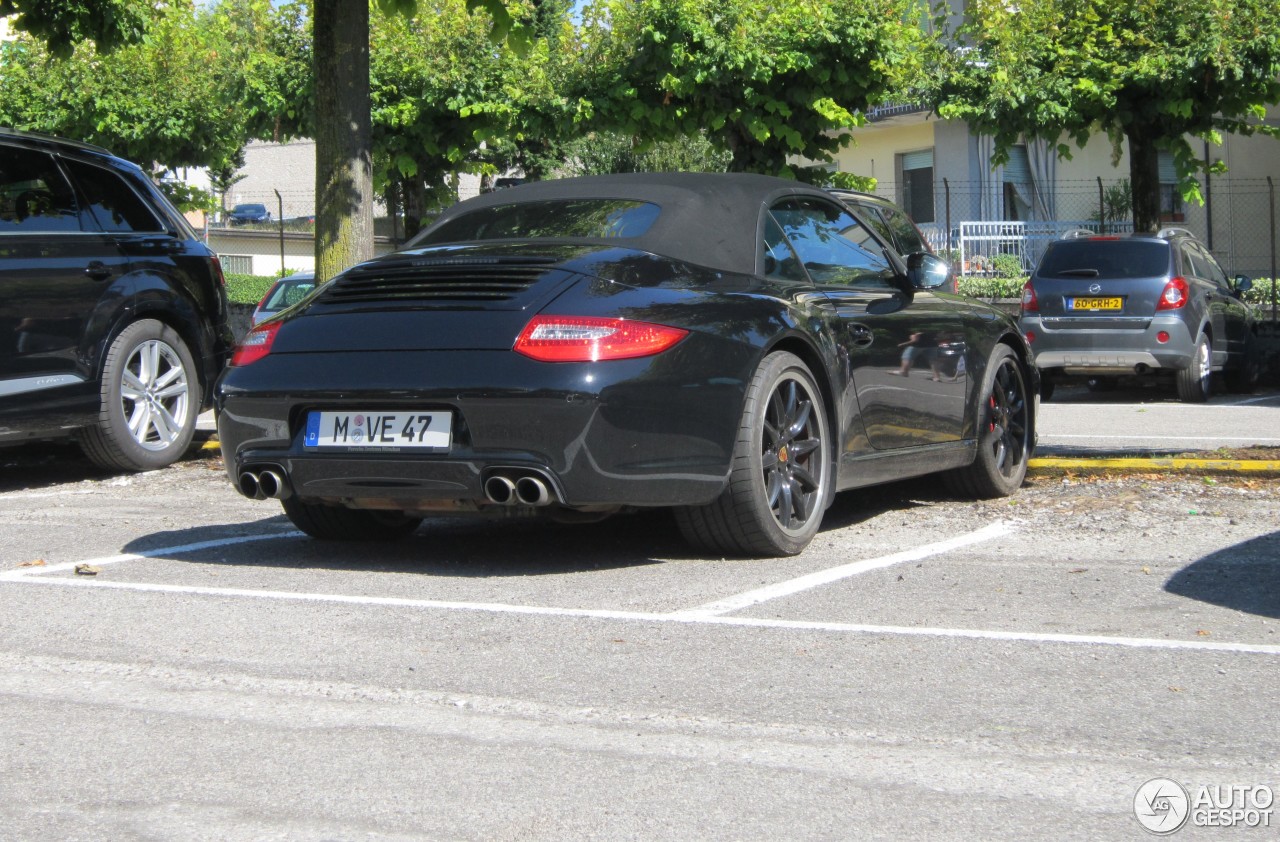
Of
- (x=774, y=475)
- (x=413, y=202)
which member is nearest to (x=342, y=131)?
(x=774, y=475)

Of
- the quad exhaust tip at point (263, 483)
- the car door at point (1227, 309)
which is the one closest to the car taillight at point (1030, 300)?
the car door at point (1227, 309)

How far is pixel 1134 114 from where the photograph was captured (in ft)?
61.4

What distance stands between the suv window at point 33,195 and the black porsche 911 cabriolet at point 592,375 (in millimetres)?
3184

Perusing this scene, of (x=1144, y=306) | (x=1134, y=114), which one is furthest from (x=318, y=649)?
(x=1134, y=114)

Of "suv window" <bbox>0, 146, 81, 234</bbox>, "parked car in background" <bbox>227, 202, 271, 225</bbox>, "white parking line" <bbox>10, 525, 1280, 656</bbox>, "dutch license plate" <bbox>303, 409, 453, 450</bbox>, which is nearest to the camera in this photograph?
"white parking line" <bbox>10, 525, 1280, 656</bbox>

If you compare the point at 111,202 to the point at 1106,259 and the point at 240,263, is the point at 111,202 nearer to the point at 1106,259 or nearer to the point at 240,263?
the point at 1106,259

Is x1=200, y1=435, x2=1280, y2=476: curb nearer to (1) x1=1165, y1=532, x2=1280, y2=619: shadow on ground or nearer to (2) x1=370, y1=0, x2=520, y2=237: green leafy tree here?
(1) x1=1165, y1=532, x2=1280, y2=619: shadow on ground

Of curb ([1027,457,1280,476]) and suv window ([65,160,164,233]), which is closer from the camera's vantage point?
curb ([1027,457,1280,476])

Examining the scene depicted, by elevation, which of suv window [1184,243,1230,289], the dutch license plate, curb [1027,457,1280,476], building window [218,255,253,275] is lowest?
curb [1027,457,1280,476]

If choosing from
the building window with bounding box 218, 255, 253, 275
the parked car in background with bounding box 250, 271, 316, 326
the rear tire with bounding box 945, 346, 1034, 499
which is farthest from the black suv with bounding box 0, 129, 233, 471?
the building window with bounding box 218, 255, 253, 275

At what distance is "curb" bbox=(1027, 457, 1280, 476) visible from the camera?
7.60m

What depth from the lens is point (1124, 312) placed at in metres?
14.6

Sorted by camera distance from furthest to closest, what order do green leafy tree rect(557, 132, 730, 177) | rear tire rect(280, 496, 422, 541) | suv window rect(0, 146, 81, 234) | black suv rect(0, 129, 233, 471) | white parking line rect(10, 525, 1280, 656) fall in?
green leafy tree rect(557, 132, 730, 177)
suv window rect(0, 146, 81, 234)
black suv rect(0, 129, 233, 471)
rear tire rect(280, 496, 422, 541)
white parking line rect(10, 525, 1280, 656)

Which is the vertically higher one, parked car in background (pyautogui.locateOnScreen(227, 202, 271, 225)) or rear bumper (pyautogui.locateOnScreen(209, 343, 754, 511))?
parked car in background (pyautogui.locateOnScreen(227, 202, 271, 225))
